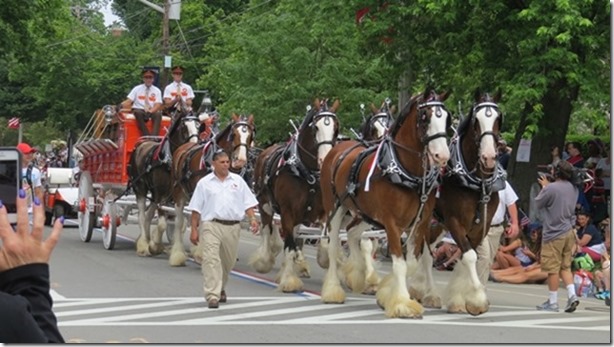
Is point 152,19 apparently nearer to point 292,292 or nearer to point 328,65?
point 328,65

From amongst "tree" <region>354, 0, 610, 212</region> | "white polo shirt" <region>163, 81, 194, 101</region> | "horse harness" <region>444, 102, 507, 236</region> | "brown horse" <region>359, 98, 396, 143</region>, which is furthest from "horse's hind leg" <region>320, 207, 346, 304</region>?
"white polo shirt" <region>163, 81, 194, 101</region>

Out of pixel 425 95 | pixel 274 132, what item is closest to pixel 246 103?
pixel 274 132

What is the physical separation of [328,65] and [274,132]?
2837 mm

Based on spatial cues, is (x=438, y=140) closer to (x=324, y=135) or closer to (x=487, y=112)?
(x=487, y=112)

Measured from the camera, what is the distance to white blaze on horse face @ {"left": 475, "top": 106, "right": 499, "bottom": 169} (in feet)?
38.7

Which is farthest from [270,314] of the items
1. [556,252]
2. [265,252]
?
[265,252]

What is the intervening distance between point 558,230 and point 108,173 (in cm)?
1088

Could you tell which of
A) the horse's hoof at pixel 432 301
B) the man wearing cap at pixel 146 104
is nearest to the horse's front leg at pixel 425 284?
the horse's hoof at pixel 432 301

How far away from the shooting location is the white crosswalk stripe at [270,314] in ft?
38.2

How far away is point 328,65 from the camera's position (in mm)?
29969

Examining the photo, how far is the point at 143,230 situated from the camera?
65.9 feet

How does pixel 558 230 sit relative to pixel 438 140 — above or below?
below

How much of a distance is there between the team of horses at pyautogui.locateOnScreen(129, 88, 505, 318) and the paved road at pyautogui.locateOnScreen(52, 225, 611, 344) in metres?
0.32

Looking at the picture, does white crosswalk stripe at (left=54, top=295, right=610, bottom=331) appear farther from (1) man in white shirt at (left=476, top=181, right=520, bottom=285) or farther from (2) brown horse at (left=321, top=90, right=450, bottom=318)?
(1) man in white shirt at (left=476, top=181, right=520, bottom=285)
